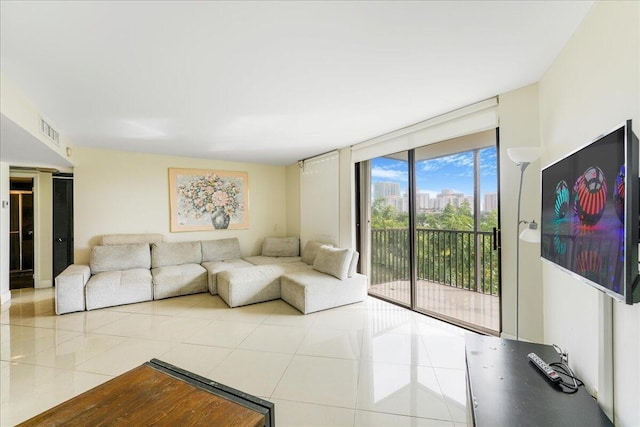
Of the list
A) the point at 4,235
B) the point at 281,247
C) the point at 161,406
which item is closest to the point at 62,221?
the point at 4,235

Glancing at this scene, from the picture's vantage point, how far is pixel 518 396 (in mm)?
1236

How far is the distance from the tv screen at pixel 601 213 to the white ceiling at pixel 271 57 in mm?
927

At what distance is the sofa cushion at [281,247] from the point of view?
17.8 ft

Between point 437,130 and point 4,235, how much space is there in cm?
631

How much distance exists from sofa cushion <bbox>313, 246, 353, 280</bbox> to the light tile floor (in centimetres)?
48

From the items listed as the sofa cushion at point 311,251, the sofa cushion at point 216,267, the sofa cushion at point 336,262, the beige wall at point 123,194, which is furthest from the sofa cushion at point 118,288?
the sofa cushion at point 336,262

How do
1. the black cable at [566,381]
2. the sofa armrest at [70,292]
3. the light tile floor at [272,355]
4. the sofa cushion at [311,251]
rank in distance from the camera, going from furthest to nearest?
the sofa cushion at [311,251], the sofa armrest at [70,292], the light tile floor at [272,355], the black cable at [566,381]

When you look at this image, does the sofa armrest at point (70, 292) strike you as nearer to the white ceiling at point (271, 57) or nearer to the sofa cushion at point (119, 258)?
the sofa cushion at point (119, 258)

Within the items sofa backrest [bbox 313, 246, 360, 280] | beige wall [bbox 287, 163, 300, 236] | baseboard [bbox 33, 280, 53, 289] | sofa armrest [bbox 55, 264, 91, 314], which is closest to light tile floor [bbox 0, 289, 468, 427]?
sofa armrest [bbox 55, 264, 91, 314]

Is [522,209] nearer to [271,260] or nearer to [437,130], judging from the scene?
[437,130]

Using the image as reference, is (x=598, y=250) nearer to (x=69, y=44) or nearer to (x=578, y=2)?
(x=578, y=2)

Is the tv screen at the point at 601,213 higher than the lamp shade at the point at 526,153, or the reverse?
the lamp shade at the point at 526,153

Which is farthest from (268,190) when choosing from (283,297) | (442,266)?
(442,266)

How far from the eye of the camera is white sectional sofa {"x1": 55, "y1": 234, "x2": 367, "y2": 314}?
352 centimetres
